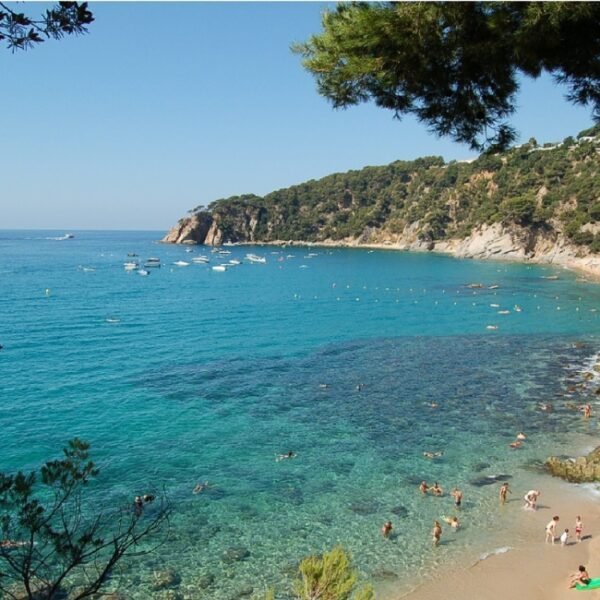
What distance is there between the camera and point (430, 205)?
470ft

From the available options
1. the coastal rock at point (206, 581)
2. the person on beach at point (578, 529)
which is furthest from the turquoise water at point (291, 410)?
the person on beach at point (578, 529)

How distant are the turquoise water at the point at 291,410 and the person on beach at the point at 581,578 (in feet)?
8.66

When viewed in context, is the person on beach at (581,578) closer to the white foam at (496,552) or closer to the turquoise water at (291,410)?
the white foam at (496,552)

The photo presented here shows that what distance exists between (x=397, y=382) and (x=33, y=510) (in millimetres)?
30115

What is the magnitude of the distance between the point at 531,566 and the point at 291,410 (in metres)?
15.2

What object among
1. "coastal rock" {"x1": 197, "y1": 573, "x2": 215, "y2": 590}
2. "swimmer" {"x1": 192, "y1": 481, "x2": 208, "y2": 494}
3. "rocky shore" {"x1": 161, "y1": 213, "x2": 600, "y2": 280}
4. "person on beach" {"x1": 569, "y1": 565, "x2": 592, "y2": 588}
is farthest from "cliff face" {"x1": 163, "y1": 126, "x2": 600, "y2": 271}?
"coastal rock" {"x1": 197, "y1": 573, "x2": 215, "y2": 590}

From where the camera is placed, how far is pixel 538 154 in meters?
128

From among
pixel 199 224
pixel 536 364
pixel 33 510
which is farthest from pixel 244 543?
pixel 199 224

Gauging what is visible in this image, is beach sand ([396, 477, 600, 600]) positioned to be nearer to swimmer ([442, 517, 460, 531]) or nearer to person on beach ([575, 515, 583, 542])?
person on beach ([575, 515, 583, 542])

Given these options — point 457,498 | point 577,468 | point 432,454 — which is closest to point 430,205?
point 432,454

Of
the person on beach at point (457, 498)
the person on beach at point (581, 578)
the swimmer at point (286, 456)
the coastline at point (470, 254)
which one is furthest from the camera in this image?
the coastline at point (470, 254)

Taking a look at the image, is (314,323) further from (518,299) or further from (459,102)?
(459,102)

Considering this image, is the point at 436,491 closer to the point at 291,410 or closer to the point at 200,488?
the point at 200,488

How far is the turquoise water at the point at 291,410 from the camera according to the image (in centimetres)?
1750
